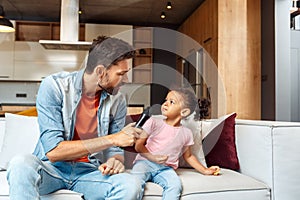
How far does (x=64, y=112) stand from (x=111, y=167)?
314mm

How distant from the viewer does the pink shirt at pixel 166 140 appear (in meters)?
1.67

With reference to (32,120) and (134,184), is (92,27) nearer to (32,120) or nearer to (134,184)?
(32,120)

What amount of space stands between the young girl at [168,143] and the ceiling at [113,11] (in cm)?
377

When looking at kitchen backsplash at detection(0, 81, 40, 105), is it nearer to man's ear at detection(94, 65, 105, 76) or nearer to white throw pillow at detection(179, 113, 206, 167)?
white throw pillow at detection(179, 113, 206, 167)

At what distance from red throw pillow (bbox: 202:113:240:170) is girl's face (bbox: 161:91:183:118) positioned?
1.07 ft

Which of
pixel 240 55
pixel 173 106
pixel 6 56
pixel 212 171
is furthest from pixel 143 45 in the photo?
pixel 212 171

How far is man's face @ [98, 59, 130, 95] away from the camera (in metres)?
1.45

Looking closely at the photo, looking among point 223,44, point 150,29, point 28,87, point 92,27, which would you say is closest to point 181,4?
point 150,29

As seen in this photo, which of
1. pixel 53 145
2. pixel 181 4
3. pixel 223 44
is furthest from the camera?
pixel 181 4

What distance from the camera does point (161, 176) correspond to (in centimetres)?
153

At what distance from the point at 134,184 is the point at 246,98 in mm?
3273

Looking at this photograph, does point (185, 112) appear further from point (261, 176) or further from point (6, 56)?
point (6, 56)

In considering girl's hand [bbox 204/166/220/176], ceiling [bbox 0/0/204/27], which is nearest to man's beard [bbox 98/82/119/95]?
girl's hand [bbox 204/166/220/176]

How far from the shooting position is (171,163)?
1664mm
